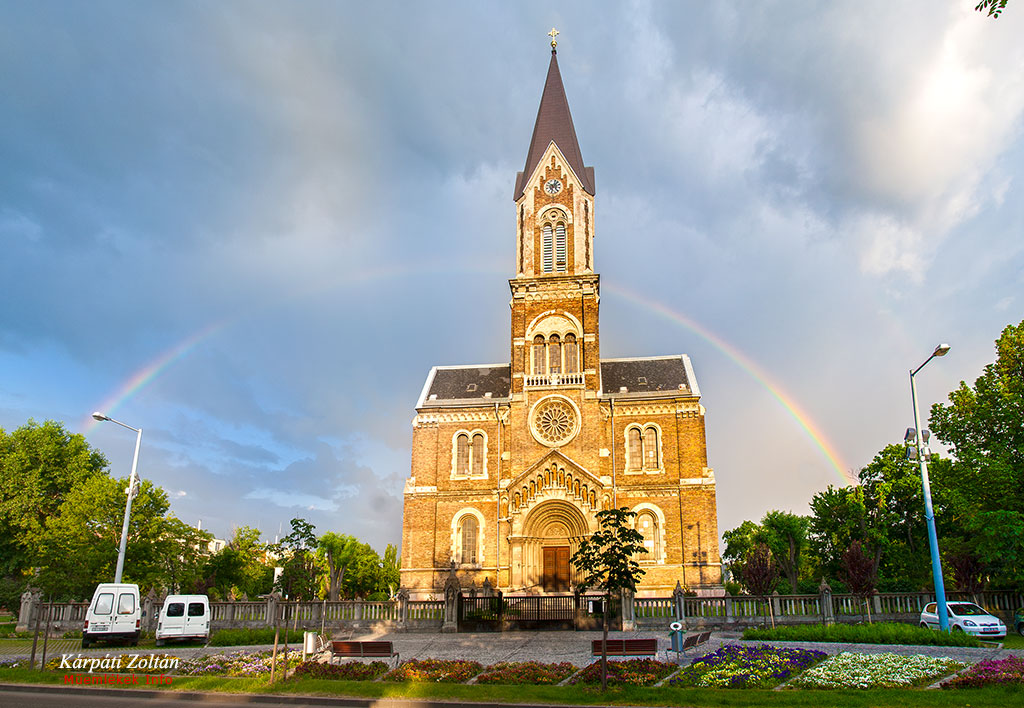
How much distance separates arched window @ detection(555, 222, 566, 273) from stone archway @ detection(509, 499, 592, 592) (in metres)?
16.3

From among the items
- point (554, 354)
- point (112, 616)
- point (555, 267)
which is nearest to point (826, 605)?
point (554, 354)

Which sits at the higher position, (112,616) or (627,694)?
(112,616)

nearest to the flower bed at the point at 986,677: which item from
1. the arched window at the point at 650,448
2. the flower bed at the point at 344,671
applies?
the flower bed at the point at 344,671

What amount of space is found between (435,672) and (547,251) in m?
34.5

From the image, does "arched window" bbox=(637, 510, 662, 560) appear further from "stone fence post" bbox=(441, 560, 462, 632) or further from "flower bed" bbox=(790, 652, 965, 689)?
"flower bed" bbox=(790, 652, 965, 689)

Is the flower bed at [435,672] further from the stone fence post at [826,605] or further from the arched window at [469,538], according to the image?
the arched window at [469,538]

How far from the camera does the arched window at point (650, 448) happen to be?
143 ft

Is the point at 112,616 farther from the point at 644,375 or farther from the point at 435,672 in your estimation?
the point at 644,375

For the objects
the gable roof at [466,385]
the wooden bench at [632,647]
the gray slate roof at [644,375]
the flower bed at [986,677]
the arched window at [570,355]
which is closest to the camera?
the flower bed at [986,677]

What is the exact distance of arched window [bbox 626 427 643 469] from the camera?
144ft

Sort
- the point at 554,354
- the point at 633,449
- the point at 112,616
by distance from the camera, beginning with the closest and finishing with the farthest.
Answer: the point at 112,616, the point at 633,449, the point at 554,354

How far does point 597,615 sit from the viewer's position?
2833 cm

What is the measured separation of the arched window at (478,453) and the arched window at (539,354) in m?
5.97

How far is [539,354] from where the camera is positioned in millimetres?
45906
